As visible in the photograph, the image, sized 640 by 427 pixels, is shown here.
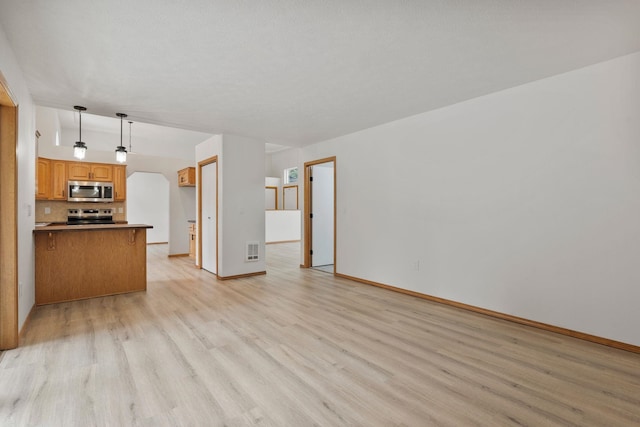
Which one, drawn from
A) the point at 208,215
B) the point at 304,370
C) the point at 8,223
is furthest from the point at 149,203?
the point at 304,370

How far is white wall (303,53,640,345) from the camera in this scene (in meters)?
2.68

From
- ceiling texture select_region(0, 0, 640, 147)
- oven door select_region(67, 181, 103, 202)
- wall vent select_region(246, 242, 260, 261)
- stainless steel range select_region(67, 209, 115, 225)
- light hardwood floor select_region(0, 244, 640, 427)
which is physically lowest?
light hardwood floor select_region(0, 244, 640, 427)

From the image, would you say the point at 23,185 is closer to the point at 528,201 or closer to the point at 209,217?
the point at 209,217

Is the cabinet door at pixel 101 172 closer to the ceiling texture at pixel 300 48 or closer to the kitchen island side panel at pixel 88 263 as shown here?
the kitchen island side panel at pixel 88 263

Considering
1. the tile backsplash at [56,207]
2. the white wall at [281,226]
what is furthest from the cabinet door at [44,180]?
the white wall at [281,226]

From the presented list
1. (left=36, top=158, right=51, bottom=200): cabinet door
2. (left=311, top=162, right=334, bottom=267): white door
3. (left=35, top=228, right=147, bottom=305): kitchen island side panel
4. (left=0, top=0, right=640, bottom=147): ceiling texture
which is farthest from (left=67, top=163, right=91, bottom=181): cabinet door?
(left=311, top=162, right=334, bottom=267): white door

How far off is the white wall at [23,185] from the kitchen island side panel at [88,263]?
0.59 feet

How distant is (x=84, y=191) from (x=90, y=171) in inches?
18.5

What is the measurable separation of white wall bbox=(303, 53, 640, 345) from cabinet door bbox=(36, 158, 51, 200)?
21.8 feet

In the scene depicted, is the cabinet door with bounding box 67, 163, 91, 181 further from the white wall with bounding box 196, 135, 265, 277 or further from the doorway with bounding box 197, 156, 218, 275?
the white wall with bounding box 196, 135, 265, 277

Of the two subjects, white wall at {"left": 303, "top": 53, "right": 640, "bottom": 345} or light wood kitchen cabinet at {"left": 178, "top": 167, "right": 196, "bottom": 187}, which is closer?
white wall at {"left": 303, "top": 53, "right": 640, "bottom": 345}

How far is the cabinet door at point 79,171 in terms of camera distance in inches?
262

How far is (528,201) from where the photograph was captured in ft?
10.5

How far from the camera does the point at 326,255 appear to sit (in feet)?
21.6
